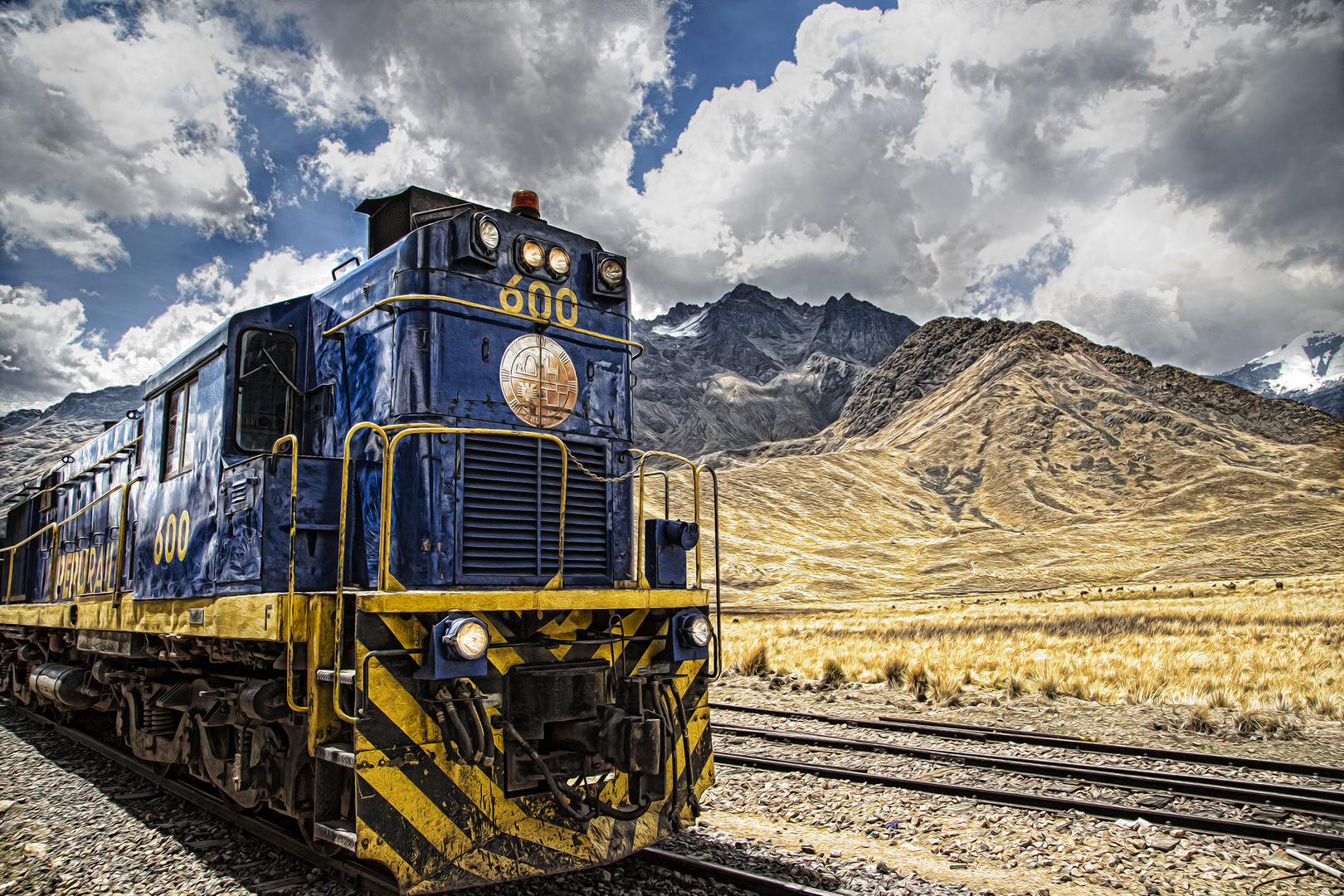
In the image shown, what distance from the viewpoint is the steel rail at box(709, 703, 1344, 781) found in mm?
7848

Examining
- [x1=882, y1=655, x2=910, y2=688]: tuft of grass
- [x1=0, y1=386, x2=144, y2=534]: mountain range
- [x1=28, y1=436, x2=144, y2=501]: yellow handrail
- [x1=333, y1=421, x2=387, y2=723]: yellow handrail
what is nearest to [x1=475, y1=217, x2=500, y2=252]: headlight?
[x1=333, y1=421, x2=387, y2=723]: yellow handrail

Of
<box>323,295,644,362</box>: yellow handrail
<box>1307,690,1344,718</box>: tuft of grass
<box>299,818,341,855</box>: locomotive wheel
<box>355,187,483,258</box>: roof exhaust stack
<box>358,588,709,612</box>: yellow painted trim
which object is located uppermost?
<box>355,187,483,258</box>: roof exhaust stack

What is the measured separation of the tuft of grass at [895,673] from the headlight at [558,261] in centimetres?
1082

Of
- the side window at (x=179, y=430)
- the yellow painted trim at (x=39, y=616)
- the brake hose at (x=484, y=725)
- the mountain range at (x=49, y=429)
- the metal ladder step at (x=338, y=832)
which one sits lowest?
the metal ladder step at (x=338, y=832)

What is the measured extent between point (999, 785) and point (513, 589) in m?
4.94

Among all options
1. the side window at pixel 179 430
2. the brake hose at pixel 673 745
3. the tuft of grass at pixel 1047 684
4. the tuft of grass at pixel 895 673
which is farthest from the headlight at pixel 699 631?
the tuft of grass at pixel 895 673

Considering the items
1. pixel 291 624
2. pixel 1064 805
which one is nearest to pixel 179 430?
pixel 291 624

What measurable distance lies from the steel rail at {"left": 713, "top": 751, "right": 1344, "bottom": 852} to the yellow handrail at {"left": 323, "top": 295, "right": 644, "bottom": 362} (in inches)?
166

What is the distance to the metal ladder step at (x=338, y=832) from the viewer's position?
13.5ft

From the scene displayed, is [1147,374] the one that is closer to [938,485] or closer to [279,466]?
[938,485]

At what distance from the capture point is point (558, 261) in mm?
5883

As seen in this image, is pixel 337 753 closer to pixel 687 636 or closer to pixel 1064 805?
pixel 687 636

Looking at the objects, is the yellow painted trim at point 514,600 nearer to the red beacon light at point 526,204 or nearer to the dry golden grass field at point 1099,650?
the red beacon light at point 526,204

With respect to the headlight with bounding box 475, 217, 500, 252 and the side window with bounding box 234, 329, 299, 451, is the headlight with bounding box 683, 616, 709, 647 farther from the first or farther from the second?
the side window with bounding box 234, 329, 299, 451
